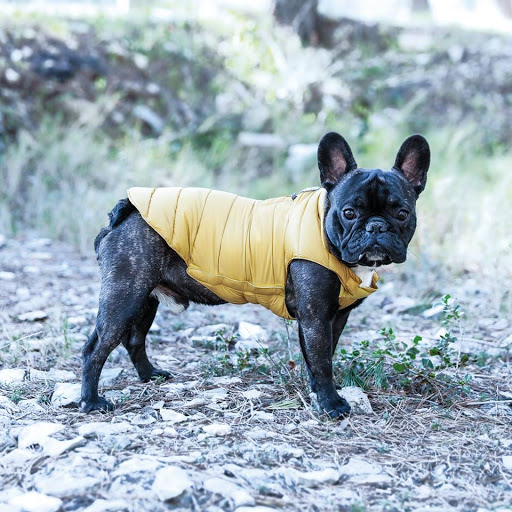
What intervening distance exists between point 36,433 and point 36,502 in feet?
2.19

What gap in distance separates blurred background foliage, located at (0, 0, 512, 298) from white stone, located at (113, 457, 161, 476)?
4945mm

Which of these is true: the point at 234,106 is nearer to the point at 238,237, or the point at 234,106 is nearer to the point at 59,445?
the point at 238,237

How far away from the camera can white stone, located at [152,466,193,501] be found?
2.67 metres

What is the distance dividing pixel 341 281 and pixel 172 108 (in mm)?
8981

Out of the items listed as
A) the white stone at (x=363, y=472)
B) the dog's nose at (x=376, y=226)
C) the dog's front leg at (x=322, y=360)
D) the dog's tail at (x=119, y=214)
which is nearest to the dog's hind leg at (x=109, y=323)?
the dog's tail at (x=119, y=214)

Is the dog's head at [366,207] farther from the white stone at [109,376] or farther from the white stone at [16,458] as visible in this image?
the white stone at [16,458]

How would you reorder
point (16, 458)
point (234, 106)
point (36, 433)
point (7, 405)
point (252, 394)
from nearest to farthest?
point (16, 458)
point (36, 433)
point (7, 405)
point (252, 394)
point (234, 106)

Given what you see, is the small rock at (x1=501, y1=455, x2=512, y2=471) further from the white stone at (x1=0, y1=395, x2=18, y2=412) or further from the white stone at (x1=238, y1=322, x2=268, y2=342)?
the white stone at (x1=0, y1=395, x2=18, y2=412)

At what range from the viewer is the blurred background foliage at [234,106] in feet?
29.2

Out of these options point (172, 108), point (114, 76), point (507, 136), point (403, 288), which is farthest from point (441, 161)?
point (114, 76)

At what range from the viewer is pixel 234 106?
12094mm

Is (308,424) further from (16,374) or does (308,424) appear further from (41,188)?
(41,188)

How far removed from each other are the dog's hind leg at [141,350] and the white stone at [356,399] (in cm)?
116

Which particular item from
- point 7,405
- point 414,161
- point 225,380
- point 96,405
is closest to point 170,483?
point 96,405
